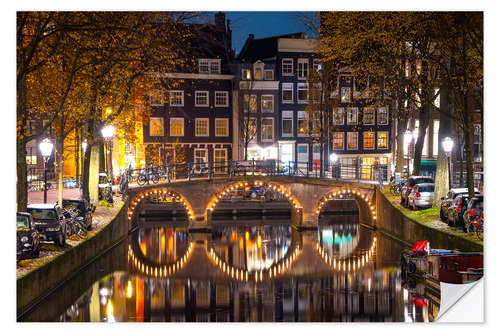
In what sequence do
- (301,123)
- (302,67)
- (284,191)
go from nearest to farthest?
1. (284,191)
2. (302,67)
3. (301,123)

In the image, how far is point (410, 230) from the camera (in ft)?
88.9

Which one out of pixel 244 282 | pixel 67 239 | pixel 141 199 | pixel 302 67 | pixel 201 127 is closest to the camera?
pixel 67 239

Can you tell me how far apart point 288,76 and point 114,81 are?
80.8 feet

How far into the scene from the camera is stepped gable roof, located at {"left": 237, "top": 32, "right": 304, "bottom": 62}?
169 feet

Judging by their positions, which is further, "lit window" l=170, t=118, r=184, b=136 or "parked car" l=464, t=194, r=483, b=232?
"lit window" l=170, t=118, r=184, b=136

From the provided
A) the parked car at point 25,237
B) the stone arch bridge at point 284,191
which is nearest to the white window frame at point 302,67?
the stone arch bridge at point 284,191

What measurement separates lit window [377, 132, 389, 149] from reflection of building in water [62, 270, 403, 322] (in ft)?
92.0

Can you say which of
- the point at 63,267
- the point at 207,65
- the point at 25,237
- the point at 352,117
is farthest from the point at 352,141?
the point at 25,237

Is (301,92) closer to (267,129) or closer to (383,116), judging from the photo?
(267,129)

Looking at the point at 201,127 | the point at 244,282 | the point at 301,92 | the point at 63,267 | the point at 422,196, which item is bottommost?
the point at 244,282

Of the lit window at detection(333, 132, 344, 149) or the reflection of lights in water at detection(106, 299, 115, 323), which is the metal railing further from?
the reflection of lights in water at detection(106, 299, 115, 323)

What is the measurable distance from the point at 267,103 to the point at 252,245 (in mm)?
20123

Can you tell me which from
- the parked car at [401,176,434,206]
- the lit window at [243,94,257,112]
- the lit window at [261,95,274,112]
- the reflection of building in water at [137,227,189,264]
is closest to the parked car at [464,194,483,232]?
the parked car at [401,176,434,206]

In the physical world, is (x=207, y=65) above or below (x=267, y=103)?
above
